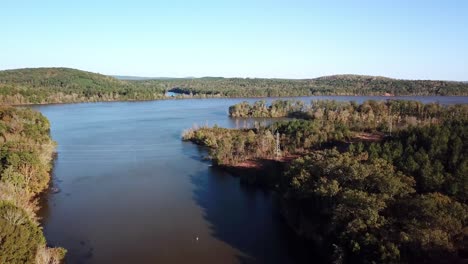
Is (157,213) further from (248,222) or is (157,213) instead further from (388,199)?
(388,199)

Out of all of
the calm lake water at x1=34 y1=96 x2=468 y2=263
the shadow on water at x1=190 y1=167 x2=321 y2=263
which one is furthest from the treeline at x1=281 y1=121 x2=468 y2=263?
the calm lake water at x1=34 y1=96 x2=468 y2=263

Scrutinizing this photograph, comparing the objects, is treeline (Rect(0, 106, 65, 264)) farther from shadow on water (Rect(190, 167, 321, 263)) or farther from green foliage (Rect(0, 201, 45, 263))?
shadow on water (Rect(190, 167, 321, 263))

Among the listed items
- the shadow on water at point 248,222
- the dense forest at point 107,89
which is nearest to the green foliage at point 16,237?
the shadow on water at point 248,222

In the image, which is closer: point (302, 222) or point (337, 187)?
point (337, 187)

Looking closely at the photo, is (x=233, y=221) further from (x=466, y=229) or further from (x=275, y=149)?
(x=275, y=149)

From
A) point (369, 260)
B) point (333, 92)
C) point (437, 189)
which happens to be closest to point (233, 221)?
point (369, 260)

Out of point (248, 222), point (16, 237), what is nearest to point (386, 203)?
point (248, 222)
